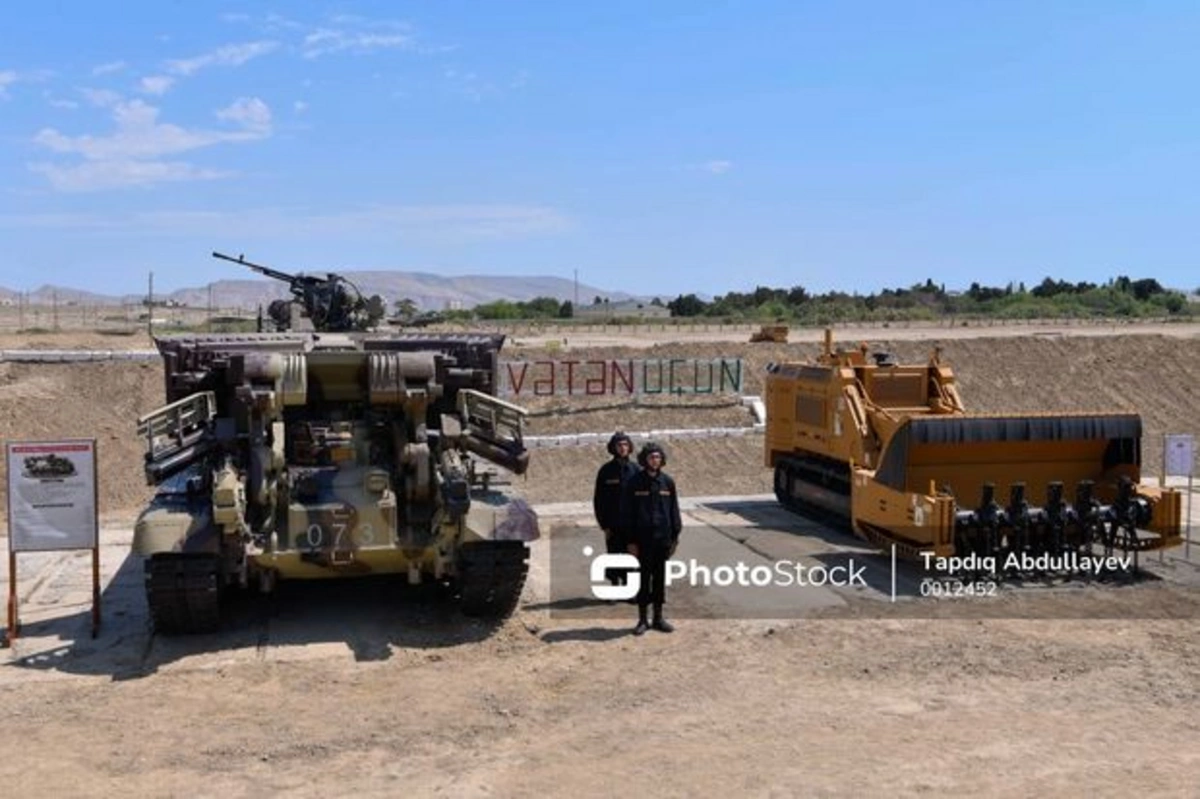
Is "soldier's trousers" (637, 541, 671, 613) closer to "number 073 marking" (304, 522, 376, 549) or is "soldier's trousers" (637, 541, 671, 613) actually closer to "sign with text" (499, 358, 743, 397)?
"number 073 marking" (304, 522, 376, 549)

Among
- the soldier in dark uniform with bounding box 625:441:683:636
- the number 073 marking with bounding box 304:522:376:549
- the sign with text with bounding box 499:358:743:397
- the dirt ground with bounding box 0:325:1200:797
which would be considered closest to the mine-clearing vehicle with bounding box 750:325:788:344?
the sign with text with bounding box 499:358:743:397

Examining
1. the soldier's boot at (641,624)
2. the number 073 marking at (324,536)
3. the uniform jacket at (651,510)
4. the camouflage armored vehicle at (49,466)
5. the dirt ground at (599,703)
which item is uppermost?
the camouflage armored vehicle at (49,466)

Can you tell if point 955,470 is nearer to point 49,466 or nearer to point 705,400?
point 49,466

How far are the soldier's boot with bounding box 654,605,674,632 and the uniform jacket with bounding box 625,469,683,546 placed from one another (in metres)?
0.60

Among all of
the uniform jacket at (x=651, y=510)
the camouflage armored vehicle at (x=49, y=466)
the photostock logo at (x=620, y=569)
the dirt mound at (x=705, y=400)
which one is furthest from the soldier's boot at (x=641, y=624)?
the dirt mound at (x=705, y=400)

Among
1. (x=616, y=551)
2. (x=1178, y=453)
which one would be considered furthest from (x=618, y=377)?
(x=616, y=551)

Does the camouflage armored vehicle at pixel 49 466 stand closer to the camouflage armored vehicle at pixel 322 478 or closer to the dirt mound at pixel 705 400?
the camouflage armored vehicle at pixel 322 478

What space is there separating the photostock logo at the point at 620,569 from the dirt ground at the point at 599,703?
0.44 m

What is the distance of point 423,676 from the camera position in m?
8.77

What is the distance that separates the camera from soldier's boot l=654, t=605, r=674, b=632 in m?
9.88

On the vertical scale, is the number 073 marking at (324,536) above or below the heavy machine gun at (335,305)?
below

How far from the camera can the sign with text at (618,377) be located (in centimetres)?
2689

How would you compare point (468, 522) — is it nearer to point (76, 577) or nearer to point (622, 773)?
point (622, 773)

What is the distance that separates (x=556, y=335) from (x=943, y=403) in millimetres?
33286
